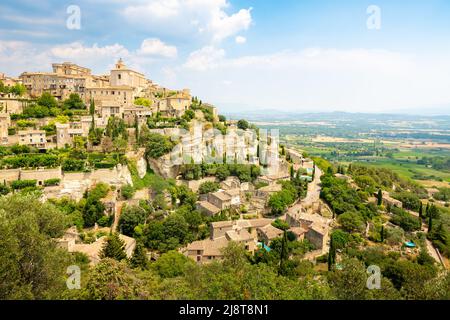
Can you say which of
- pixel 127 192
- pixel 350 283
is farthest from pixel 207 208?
pixel 350 283

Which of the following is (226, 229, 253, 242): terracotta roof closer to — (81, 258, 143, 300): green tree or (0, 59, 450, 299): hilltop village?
(0, 59, 450, 299): hilltop village

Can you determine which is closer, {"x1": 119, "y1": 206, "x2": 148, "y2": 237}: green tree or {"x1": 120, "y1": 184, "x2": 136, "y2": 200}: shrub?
{"x1": 119, "y1": 206, "x2": 148, "y2": 237}: green tree

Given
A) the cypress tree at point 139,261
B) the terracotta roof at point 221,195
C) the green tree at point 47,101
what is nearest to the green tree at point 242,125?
the terracotta roof at point 221,195

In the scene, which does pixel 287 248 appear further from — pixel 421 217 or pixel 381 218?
pixel 421 217

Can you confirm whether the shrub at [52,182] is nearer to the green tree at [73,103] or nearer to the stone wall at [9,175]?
the stone wall at [9,175]

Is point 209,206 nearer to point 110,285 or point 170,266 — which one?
point 170,266

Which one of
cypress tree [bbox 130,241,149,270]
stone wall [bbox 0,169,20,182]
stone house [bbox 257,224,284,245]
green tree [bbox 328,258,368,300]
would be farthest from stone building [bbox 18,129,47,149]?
green tree [bbox 328,258,368,300]

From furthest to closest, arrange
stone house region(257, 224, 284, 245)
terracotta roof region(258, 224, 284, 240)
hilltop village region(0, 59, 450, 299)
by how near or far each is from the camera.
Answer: terracotta roof region(258, 224, 284, 240) → stone house region(257, 224, 284, 245) → hilltop village region(0, 59, 450, 299)
